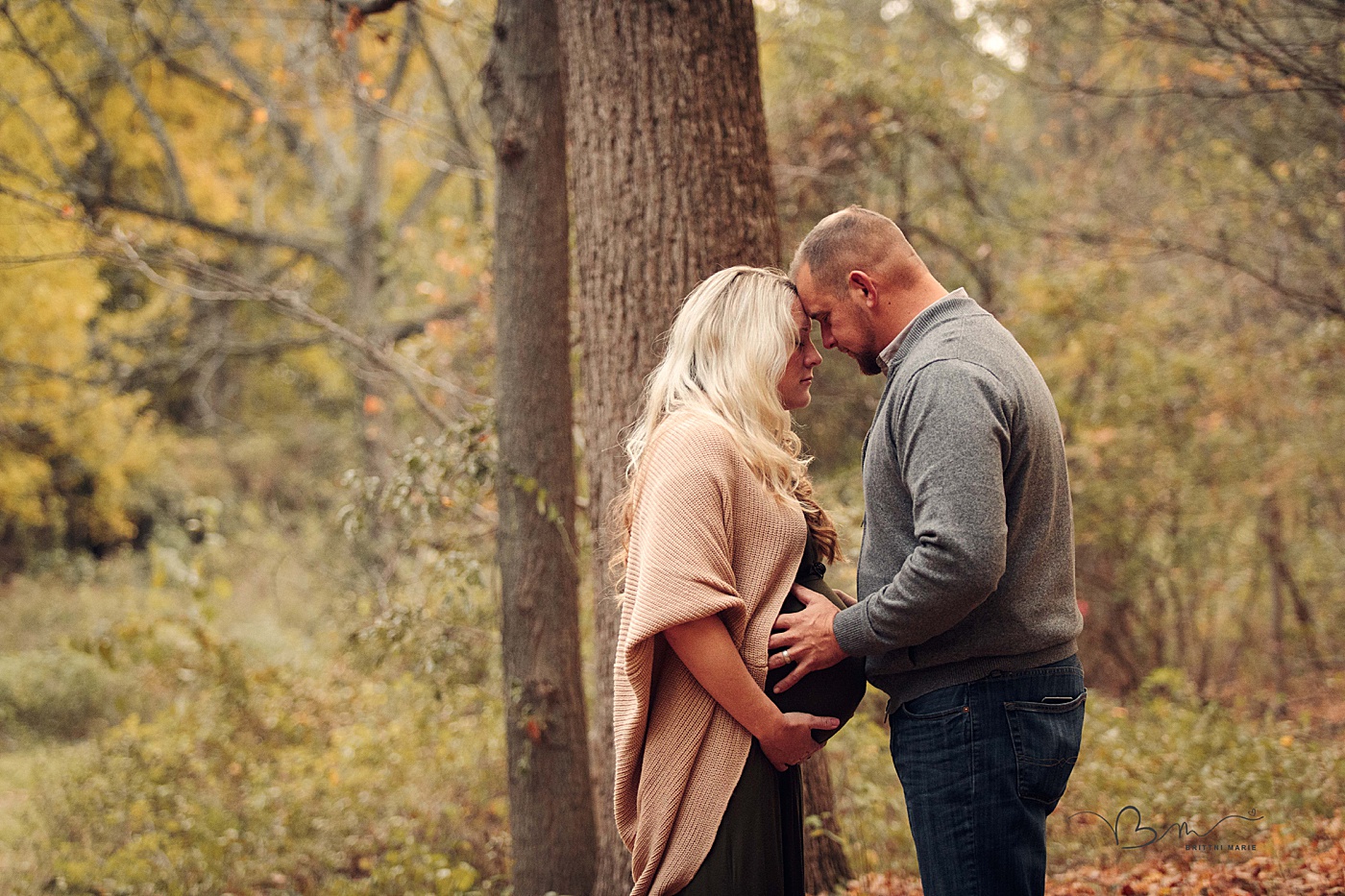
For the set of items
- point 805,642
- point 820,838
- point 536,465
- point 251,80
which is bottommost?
point 820,838

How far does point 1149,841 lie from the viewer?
456 centimetres

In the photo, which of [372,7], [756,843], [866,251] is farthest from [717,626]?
[372,7]

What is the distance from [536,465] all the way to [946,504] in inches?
119

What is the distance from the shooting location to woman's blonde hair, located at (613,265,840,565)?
244 cm

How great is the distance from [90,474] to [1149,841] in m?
18.6

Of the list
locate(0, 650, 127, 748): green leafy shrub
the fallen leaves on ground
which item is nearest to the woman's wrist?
the fallen leaves on ground

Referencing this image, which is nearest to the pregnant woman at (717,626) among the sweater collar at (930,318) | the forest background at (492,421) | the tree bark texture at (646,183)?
the sweater collar at (930,318)

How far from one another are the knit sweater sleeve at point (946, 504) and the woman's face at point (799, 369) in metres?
0.44

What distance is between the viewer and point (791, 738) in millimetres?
2381

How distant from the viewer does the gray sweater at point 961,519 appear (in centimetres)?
209

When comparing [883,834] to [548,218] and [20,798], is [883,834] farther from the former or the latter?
[20,798]

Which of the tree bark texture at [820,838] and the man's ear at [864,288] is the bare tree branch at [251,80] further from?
the man's ear at [864,288]

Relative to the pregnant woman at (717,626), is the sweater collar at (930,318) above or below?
above

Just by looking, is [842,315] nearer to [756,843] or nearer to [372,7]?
[756,843]
